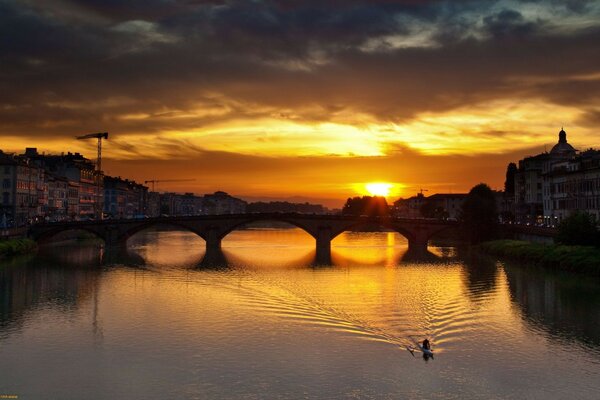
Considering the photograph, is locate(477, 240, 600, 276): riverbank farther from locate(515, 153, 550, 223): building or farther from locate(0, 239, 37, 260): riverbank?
locate(0, 239, 37, 260): riverbank

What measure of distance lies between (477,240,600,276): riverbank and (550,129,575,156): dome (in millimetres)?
38306

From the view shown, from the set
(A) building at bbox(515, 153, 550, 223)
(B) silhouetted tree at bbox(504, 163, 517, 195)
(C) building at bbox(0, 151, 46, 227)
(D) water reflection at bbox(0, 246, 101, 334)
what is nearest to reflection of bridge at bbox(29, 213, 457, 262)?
(C) building at bbox(0, 151, 46, 227)

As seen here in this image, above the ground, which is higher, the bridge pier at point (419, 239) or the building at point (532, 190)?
the building at point (532, 190)

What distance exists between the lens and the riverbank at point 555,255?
70.1m

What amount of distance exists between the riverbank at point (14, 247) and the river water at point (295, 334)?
38.5 ft

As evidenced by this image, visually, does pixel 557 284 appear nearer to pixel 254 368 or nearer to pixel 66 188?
pixel 254 368

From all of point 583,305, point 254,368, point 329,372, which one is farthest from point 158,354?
point 583,305

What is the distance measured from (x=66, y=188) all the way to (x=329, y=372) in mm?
146146

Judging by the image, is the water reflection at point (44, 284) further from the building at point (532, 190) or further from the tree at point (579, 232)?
the building at point (532, 190)

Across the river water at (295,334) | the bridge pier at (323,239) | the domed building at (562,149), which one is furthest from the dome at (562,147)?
the river water at (295,334)

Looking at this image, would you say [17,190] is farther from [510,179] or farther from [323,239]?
[510,179]

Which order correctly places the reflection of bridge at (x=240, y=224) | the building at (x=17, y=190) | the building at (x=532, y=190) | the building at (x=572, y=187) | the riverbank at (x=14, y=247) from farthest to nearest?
the building at (x=532, y=190) → the building at (x=17, y=190) → the reflection of bridge at (x=240, y=224) → the building at (x=572, y=187) → the riverbank at (x=14, y=247)

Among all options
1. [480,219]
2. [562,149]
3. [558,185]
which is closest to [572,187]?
[558,185]

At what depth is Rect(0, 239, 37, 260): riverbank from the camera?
90094 millimetres
